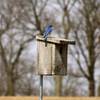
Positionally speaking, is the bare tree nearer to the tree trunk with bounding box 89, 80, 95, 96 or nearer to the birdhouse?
the tree trunk with bounding box 89, 80, 95, 96

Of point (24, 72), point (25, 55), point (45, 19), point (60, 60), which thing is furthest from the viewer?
point (24, 72)

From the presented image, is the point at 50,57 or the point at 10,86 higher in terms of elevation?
the point at 50,57

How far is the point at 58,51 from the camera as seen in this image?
7.81 meters

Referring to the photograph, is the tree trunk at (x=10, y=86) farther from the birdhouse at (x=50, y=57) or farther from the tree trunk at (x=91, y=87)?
the birdhouse at (x=50, y=57)

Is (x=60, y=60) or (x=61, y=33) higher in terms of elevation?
(x=61, y=33)

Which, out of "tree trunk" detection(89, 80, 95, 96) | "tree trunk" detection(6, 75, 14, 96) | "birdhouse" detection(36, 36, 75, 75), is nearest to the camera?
"birdhouse" detection(36, 36, 75, 75)

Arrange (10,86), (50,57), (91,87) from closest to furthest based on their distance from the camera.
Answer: (50,57) → (91,87) → (10,86)

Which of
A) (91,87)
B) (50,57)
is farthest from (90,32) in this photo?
(50,57)

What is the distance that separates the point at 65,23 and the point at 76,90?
7133mm

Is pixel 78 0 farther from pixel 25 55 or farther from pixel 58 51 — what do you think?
pixel 58 51

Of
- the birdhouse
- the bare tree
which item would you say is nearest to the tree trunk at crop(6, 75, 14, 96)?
the bare tree

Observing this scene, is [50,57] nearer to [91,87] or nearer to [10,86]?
[91,87]

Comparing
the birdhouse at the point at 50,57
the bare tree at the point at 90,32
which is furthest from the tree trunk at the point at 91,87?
the birdhouse at the point at 50,57

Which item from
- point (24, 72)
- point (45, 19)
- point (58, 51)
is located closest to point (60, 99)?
point (58, 51)
